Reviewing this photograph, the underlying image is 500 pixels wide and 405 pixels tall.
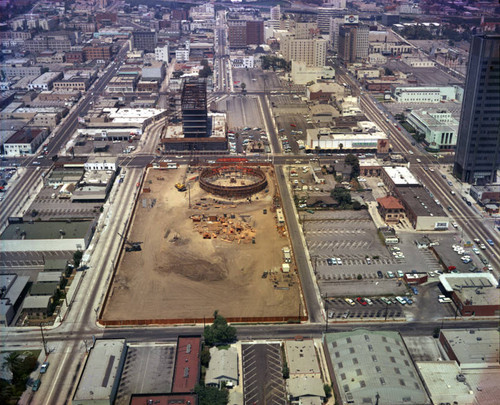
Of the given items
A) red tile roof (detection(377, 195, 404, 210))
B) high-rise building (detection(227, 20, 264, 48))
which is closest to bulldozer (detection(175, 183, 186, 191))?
red tile roof (detection(377, 195, 404, 210))

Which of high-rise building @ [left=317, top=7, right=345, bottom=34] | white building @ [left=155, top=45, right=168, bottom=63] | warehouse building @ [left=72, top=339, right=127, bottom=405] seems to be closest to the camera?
warehouse building @ [left=72, top=339, right=127, bottom=405]

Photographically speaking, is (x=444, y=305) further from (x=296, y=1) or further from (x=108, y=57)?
(x=296, y=1)

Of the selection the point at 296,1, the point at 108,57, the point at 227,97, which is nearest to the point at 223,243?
the point at 227,97

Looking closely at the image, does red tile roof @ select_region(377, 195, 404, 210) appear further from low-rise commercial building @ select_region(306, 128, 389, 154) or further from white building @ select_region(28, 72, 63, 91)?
white building @ select_region(28, 72, 63, 91)

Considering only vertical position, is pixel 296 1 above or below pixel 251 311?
above

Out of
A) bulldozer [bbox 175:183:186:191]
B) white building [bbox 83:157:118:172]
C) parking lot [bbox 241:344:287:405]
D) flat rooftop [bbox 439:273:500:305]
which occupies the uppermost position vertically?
white building [bbox 83:157:118:172]
